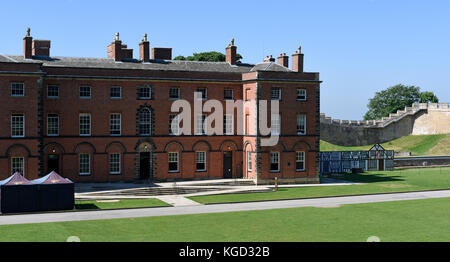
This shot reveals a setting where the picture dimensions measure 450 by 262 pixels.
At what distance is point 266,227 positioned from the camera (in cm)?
2672

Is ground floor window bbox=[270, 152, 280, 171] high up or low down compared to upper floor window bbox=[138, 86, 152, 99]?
down

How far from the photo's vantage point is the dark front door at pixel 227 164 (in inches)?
1881

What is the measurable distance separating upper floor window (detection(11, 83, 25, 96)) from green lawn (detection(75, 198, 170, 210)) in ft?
31.3

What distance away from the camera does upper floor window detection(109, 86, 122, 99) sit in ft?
145

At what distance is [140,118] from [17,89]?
32.4ft

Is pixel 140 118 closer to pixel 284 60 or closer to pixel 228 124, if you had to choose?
pixel 228 124

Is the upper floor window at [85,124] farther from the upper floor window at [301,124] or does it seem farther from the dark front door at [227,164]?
the upper floor window at [301,124]

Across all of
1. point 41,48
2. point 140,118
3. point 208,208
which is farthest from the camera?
point 140,118

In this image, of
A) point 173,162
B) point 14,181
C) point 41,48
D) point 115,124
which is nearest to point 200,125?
point 173,162

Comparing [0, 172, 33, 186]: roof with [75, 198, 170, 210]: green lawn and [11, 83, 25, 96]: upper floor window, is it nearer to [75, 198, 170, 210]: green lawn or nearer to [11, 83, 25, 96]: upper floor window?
[75, 198, 170, 210]: green lawn

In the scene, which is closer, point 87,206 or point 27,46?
point 87,206

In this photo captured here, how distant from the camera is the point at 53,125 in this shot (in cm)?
4284

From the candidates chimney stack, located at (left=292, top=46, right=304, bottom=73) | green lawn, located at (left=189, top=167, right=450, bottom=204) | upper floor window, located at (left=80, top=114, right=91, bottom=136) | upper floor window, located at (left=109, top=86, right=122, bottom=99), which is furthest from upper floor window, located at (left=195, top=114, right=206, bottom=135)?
chimney stack, located at (left=292, top=46, right=304, bottom=73)

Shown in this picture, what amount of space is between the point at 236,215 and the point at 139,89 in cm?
1805
